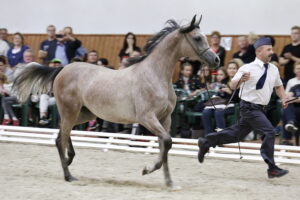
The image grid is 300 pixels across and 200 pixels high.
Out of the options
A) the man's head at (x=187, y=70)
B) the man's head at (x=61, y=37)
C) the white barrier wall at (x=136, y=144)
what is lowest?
the white barrier wall at (x=136, y=144)

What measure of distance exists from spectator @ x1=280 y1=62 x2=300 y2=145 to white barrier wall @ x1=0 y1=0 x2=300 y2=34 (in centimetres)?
186

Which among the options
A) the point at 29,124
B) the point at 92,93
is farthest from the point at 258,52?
the point at 29,124

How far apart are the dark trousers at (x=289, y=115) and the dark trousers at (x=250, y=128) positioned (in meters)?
1.91

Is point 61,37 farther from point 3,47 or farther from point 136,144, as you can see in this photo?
point 136,144

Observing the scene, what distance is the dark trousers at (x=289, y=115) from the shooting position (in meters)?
8.34

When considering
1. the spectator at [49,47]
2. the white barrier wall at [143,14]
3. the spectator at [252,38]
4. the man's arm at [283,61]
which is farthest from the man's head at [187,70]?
the spectator at [49,47]

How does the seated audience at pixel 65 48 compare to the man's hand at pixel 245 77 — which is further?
the seated audience at pixel 65 48

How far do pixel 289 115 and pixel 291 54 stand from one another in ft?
4.18

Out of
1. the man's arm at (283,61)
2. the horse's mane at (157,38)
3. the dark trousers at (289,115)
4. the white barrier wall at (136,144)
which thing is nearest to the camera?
the horse's mane at (157,38)

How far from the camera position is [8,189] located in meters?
5.70

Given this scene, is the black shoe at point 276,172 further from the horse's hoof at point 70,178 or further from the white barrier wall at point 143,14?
the white barrier wall at point 143,14

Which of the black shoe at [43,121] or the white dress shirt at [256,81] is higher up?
the white dress shirt at [256,81]

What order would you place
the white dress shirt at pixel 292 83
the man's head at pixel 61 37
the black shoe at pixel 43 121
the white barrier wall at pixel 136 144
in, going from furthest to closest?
the man's head at pixel 61 37 → the black shoe at pixel 43 121 → the white dress shirt at pixel 292 83 → the white barrier wall at pixel 136 144

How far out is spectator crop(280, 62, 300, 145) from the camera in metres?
8.29
